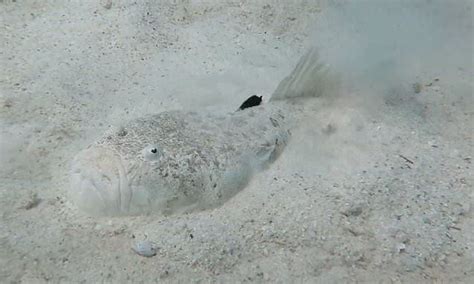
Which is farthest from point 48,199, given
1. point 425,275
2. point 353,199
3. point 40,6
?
point 40,6

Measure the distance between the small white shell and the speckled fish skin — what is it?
169 millimetres

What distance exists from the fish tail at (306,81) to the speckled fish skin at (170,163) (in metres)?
0.42

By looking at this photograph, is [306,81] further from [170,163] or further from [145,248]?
[145,248]

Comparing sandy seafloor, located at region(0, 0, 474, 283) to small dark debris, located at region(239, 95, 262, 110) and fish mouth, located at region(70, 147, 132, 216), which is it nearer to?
fish mouth, located at region(70, 147, 132, 216)

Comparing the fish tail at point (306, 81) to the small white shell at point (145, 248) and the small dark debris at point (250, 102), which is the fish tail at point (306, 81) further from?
the small white shell at point (145, 248)

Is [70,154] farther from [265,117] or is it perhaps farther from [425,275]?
[425,275]

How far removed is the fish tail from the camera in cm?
318

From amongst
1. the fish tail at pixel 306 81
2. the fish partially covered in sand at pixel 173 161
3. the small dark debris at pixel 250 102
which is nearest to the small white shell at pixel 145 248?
the fish partially covered in sand at pixel 173 161

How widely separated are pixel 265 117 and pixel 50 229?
1312 millimetres

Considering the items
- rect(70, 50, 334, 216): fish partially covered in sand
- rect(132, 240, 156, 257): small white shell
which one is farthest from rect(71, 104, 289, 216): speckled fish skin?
rect(132, 240, 156, 257): small white shell

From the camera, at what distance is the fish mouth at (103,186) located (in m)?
2.33

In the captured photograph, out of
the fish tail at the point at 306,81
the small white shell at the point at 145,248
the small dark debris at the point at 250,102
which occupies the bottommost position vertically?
the small white shell at the point at 145,248

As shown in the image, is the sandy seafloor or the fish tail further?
the fish tail

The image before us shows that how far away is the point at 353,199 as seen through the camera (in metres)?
2.61
